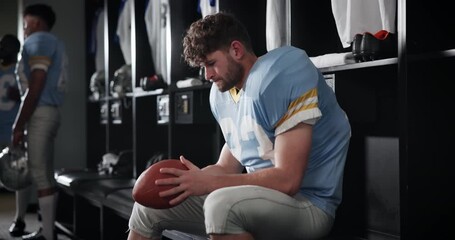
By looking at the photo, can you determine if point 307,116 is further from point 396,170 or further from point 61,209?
point 61,209

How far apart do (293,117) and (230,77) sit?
0.33 metres

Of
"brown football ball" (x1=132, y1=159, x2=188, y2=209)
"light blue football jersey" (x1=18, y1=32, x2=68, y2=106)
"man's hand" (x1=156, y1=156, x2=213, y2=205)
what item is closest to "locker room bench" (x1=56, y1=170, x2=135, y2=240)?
"light blue football jersey" (x1=18, y1=32, x2=68, y2=106)

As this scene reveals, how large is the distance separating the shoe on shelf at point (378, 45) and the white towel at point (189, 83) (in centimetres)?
142

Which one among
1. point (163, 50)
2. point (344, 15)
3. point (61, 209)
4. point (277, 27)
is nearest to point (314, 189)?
point (344, 15)

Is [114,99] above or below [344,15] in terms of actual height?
below

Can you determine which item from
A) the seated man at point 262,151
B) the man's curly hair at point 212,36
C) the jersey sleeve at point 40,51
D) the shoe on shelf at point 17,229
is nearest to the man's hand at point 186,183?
the seated man at point 262,151

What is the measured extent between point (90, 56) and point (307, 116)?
4.40m

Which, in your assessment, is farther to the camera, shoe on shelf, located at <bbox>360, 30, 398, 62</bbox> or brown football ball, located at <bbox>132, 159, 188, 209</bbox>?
shoe on shelf, located at <bbox>360, 30, 398, 62</bbox>

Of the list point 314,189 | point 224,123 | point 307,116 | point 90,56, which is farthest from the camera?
point 90,56

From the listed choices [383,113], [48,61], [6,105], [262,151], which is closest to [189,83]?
[48,61]

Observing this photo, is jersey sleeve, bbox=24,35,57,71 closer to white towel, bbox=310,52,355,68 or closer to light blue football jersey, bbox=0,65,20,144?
light blue football jersey, bbox=0,65,20,144

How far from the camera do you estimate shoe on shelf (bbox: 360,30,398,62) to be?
2330 mm

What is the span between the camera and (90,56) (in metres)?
6.10

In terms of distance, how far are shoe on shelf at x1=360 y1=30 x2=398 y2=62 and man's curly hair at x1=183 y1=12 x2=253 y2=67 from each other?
0.42m
